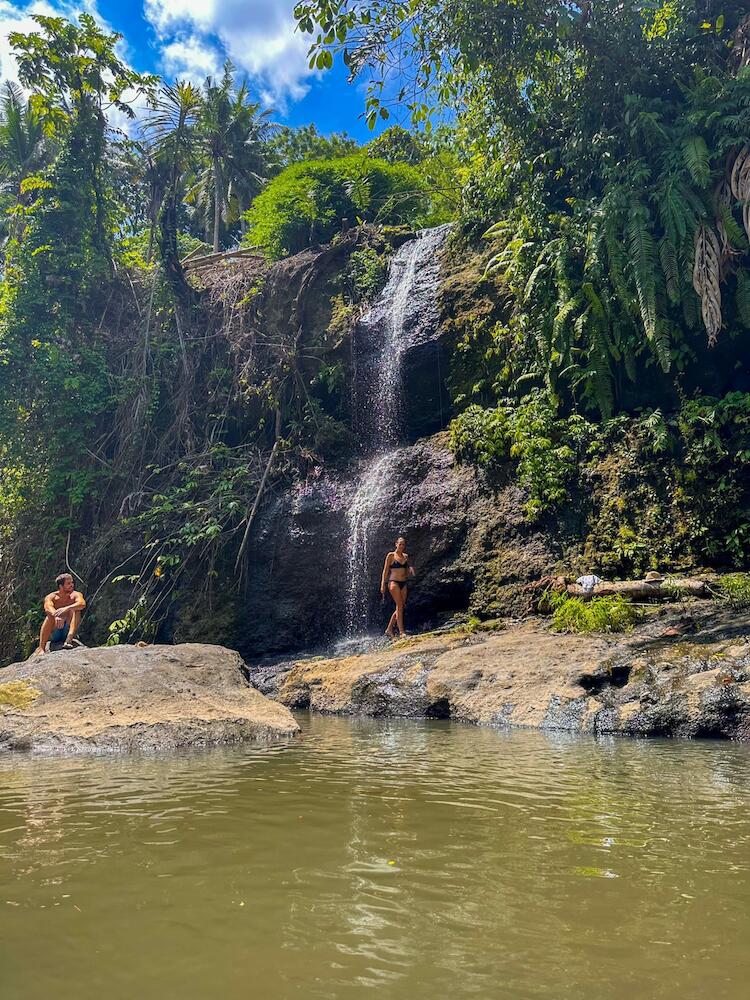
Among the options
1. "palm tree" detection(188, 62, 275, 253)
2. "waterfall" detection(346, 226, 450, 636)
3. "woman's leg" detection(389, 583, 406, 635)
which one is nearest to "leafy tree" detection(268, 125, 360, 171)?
"palm tree" detection(188, 62, 275, 253)

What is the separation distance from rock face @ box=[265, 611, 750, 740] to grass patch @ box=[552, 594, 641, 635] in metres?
0.28

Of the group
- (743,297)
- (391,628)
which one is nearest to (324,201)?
(743,297)

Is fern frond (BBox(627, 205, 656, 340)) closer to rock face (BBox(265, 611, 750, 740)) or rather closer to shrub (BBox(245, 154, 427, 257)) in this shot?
rock face (BBox(265, 611, 750, 740))

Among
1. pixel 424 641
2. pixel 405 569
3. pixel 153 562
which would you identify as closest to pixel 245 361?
pixel 153 562

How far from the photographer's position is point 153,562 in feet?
48.9

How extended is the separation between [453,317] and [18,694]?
10631 millimetres

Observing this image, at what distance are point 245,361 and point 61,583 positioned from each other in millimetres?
7709

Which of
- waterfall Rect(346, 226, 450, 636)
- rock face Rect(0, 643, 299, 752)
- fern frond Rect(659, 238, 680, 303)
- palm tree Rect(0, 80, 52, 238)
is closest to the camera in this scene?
rock face Rect(0, 643, 299, 752)

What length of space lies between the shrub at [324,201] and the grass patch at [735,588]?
12.2m

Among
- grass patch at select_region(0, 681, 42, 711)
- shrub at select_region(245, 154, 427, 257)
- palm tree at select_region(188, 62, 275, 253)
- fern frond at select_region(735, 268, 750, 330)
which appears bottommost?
grass patch at select_region(0, 681, 42, 711)

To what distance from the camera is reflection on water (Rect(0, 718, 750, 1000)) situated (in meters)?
1.86

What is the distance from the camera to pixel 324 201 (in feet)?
59.7

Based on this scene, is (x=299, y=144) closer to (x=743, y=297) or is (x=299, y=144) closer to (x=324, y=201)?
(x=324, y=201)

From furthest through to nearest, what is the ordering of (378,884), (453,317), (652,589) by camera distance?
(453,317)
(652,589)
(378,884)
